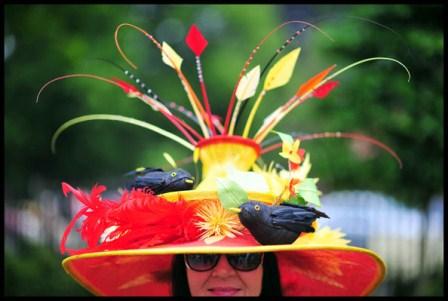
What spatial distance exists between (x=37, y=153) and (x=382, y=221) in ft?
15.7

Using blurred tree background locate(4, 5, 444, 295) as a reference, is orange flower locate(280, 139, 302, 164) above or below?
below

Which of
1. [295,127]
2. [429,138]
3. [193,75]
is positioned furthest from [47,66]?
[295,127]

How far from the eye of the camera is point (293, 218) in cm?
279

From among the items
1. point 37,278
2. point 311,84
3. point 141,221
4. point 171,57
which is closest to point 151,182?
point 141,221

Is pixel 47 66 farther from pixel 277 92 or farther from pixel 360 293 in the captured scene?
pixel 277 92

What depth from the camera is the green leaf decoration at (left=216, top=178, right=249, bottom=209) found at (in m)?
2.82

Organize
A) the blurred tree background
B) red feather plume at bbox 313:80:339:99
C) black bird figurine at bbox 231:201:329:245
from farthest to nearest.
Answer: the blurred tree background < red feather plume at bbox 313:80:339:99 < black bird figurine at bbox 231:201:329:245

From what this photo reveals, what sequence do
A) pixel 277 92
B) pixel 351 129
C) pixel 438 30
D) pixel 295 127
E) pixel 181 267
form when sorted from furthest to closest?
1. pixel 295 127
2. pixel 277 92
3. pixel 351 129
4. pixel 438 30
5. pixel 181 267

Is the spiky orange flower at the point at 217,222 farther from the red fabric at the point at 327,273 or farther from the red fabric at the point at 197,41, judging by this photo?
the red fabric at the point at 197,41

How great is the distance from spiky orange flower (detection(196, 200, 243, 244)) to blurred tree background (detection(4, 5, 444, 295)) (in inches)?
58.4

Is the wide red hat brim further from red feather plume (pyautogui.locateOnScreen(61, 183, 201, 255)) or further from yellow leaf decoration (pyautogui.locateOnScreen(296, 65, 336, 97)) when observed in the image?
yellow leaf decoration (pyautogui.locateOnScreen(296, 65, 336, 97))

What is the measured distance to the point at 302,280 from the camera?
3.50 meters

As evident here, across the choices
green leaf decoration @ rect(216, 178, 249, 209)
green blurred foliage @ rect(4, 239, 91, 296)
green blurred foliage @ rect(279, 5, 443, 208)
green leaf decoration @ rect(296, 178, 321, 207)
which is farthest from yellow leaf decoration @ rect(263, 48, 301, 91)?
green blurred foliage @ rect(4, 239, 91, 296)

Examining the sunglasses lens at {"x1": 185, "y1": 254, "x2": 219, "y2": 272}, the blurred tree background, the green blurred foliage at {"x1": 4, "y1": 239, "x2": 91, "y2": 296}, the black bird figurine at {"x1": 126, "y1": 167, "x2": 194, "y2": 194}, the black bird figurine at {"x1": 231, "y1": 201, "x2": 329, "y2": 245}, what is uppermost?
the blurred tree background
